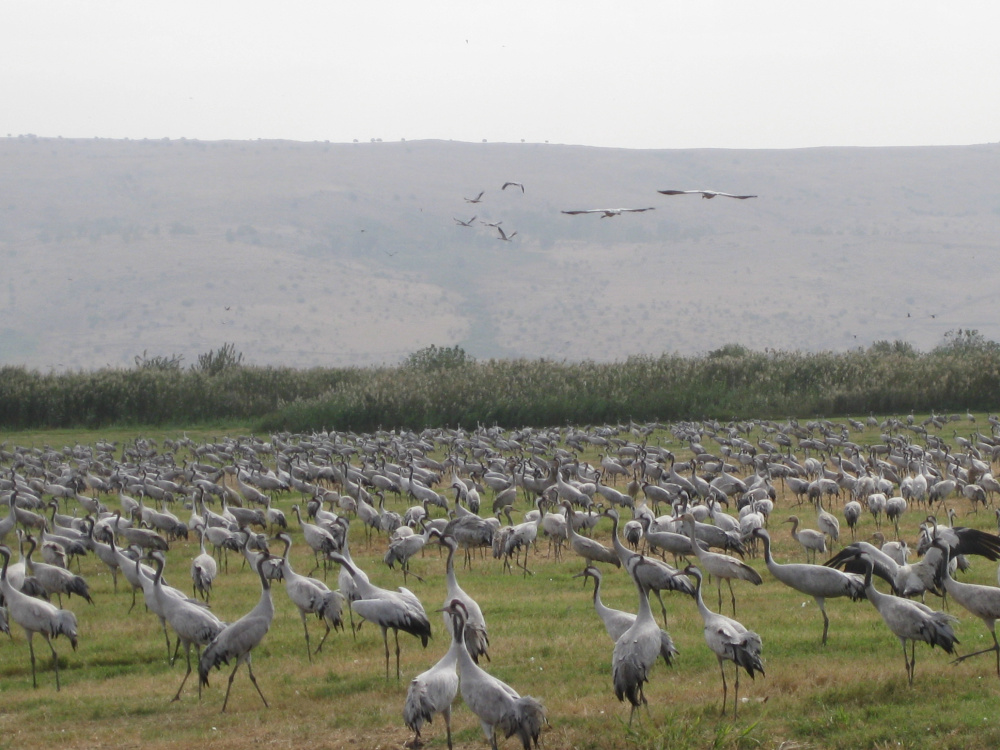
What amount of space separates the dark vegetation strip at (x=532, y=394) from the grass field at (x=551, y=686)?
25.3 meters

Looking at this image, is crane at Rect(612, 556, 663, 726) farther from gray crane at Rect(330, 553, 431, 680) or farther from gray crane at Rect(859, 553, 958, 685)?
gray crane at Rect(330, 553, 431, 680)

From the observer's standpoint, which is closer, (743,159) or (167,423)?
(167,423)

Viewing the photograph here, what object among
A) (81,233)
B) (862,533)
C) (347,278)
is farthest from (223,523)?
(81,233)

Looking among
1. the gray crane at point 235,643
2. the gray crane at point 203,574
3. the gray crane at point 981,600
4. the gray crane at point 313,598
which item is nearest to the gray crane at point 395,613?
the gray crane at point 313,598

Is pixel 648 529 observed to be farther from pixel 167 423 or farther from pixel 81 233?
pixel 81 233

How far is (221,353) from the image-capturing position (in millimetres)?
50000

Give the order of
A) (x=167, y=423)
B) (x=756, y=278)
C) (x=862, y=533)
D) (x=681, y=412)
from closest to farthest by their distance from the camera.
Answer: (x=862, y=533), (x=681, y=412), (x=167, y=423), (x=756, y=278)

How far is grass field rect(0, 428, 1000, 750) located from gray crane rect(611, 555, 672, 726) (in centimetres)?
22

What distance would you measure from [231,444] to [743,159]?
150 meters

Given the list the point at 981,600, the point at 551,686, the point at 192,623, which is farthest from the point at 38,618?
the point at 981,600

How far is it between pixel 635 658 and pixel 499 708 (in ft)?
3.72

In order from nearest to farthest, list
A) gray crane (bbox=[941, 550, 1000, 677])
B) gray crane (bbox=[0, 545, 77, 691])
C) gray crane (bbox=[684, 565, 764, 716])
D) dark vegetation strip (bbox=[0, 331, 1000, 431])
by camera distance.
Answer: gray crane (bbox=[684, 565, 764, 716]) < gray crane (bbox=[941, 550, 1000, 677]) < gray crane (bbox=[0, 545, 77, 691]) < dark vegetation strip (bbox=[0, 331, 1000, 431])

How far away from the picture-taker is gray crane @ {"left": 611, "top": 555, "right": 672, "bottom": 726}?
807cm

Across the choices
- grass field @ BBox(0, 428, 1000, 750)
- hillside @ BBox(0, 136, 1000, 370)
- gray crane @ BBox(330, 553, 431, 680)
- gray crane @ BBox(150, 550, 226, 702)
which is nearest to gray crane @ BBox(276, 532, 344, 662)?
grass field @ BBox(0, 428, 1000, 750)
